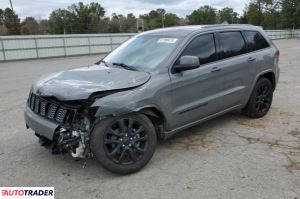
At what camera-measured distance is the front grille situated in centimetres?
403

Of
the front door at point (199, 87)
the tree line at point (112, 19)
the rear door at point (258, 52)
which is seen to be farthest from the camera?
the tree line at point (112, 19)

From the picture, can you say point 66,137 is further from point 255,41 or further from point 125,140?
point 255,41

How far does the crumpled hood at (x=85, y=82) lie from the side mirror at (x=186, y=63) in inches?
18.1

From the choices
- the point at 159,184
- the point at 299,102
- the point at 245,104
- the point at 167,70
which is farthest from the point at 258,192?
the point at 299,102

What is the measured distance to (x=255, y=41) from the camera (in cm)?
626

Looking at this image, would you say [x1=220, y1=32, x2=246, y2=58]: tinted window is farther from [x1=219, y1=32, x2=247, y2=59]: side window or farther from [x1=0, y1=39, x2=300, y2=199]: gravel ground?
[x1=0, y1=39, x2=300, y2=199]: gravel ground

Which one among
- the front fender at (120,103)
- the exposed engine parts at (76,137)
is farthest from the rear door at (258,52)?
the exposed engine parts at (76,137)

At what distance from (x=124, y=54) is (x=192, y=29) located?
44.1 inches

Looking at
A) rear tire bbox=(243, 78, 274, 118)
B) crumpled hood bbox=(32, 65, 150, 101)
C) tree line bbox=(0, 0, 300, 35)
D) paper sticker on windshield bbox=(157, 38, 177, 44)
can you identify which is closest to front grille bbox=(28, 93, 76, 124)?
crumpled hood bbox=(32, 65, 150, 101)

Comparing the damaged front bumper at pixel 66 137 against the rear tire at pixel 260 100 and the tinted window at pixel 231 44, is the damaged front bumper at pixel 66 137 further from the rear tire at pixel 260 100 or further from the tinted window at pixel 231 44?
the rear tire at pixel 260 100

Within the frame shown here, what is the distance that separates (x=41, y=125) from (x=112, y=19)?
80.1m

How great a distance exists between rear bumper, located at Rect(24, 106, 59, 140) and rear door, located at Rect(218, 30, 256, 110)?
Answer: 2712 mm

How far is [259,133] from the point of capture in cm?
557

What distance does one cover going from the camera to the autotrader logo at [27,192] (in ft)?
12.2
